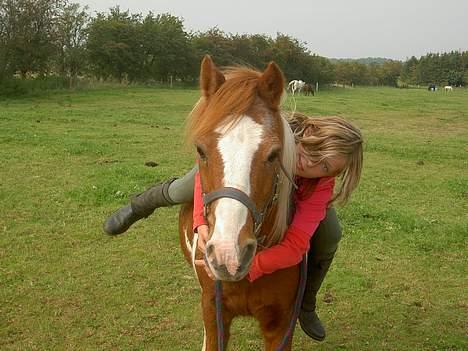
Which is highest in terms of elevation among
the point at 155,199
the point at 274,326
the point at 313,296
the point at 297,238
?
the point at 297,238

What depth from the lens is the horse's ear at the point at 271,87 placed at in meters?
2.01

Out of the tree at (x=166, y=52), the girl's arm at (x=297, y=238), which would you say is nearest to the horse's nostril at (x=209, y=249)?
the girl's arm at (x=297, y=238)

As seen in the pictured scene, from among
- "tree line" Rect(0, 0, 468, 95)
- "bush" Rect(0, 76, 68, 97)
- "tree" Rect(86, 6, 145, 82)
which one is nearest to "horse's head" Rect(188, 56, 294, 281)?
"tree line" Rect(0, 0, 468, 95)

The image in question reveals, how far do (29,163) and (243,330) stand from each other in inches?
250

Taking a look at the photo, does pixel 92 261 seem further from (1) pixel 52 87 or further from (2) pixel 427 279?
(1) pixel 52 87

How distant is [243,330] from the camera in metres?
3.85

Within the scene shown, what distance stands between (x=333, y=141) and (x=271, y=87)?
0.60 meters

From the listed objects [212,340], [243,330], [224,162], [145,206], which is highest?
[224,162]

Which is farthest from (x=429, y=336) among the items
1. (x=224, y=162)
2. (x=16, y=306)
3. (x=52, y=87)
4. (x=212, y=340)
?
(x=52, y=87)

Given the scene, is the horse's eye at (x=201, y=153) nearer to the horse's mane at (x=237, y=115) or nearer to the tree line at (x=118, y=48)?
the horse's mane at (x=237, y=115)

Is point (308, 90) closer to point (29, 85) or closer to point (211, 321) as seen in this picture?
point (29, 85)

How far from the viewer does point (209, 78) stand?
2098 millimetres

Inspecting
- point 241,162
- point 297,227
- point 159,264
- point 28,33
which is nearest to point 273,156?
point 241,162

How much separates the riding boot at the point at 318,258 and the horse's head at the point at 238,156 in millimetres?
865
